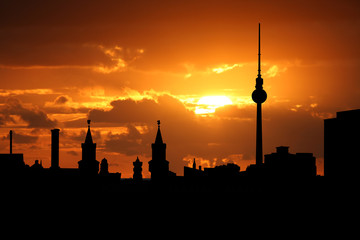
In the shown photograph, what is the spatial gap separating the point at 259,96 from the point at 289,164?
2138 cm

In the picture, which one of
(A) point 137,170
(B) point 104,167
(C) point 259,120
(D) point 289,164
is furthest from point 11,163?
(D) point 289,164

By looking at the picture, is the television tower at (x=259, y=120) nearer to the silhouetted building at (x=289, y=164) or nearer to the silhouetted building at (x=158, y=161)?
the silhouetted building at (x=289, y=164)

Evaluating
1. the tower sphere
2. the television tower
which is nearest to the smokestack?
the television tower

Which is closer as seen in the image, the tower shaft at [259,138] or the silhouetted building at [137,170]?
the silhouetted building at [137,170]

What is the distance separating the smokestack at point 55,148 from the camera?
169000 mm

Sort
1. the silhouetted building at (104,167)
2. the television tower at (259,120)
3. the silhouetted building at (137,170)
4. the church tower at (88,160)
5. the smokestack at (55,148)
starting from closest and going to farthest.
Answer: the church tower at (88,160)
the silhouetted building at (137,170)
the silhouetted building at (104,167)
the smokestack at (55,148)
the television tower at (259,120)

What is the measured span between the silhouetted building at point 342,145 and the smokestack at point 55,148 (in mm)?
66409

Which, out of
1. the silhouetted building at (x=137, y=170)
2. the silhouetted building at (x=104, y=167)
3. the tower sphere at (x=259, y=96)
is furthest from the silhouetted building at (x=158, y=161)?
the tower sphere at (x=259, y=96)

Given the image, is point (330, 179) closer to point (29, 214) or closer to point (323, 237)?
point (323, 237)

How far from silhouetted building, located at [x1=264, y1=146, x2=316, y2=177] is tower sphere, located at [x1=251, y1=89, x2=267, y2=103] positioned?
14.5 m

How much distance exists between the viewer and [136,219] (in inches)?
5300

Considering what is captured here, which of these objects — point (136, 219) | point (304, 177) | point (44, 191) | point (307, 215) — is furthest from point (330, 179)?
point (44, 191)

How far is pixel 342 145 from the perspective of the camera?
16562 centimetres

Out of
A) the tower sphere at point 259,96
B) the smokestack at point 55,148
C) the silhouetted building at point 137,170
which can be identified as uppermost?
the tower sphere at point 259,96
